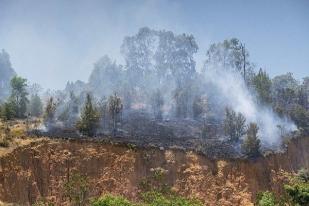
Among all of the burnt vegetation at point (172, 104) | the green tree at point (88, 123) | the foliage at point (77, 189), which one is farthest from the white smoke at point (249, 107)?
the foliage at point (77, 189)

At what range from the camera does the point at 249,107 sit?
73.5 m

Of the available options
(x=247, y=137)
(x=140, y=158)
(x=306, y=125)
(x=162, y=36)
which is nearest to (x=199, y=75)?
(x=162, y=36)

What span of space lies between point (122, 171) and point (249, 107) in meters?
29.1

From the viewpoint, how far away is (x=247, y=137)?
5778 cm

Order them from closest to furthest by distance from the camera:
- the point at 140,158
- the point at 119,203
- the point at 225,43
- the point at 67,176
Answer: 1. the point at 119,203
2. the point at 67,176
3. the point at 140,158
4. the point at 225,43

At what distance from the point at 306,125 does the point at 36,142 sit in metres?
37.9

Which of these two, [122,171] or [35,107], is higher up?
[35,107]

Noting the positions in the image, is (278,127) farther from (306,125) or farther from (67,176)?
(67,176)

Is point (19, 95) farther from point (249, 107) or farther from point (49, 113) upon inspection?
point (249, 107)

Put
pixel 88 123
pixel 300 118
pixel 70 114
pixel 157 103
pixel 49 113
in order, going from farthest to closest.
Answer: pixel 157 103
pixel 70 114
pixel 300 118
pixel 49 113
pixel 88 123

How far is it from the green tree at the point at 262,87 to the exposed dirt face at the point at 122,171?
54.1 ft

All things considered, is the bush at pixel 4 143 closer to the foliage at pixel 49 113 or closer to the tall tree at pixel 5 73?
the foliage at pixel 49 113

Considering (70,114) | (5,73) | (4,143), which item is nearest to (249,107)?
(70,114)

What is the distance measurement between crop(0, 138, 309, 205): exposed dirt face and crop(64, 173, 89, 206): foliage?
137 cm
